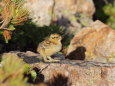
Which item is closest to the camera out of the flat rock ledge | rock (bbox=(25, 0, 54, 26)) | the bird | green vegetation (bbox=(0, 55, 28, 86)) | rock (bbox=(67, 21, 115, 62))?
green vegetation (bbox=(0, 55, 28, 86))

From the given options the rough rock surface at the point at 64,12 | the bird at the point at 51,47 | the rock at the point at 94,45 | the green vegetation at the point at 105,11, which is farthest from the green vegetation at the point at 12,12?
the green vegetation at the point at 105,11

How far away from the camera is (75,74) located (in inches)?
418

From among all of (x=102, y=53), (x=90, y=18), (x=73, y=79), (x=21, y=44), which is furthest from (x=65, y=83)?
(x=90, y=18)

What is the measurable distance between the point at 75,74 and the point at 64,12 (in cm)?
1301

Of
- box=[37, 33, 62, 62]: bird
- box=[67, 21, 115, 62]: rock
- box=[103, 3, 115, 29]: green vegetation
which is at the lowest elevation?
box=[103, 3, 115, 29]: green vegetation

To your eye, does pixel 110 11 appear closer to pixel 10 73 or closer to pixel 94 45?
pixel 94 45

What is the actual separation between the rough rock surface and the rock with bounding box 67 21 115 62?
515 cm

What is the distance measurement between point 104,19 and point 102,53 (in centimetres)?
1330

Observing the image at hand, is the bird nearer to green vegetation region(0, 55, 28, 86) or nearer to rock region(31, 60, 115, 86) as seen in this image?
rock region(31, 60, 115, 86)

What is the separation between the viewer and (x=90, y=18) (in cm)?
2458

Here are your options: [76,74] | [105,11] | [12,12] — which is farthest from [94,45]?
[105,11]

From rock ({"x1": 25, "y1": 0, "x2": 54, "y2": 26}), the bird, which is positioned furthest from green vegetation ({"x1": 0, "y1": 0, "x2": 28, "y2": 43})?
rock ({"x1": 25, "y1": 0, "x2": 54, "y2": 26})

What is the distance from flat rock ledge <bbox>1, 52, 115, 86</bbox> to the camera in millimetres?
10391

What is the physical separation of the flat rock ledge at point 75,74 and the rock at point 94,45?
12.9 feet
